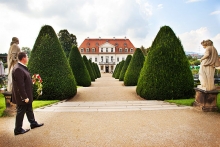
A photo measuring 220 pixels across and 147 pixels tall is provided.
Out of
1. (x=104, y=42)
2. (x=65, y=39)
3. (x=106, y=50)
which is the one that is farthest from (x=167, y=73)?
(x=104, y=42)

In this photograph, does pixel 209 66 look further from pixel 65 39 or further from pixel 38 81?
pixel 65 39

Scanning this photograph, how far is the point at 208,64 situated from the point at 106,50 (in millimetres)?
58620

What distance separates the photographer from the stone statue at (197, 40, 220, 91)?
604 cm

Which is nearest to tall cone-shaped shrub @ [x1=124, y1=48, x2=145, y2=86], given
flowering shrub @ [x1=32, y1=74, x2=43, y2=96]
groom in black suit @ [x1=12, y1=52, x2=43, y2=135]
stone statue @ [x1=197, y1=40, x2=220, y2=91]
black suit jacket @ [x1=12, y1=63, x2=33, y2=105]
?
stone statue @ [x1=197, y1=40, x2=220, y2=91]

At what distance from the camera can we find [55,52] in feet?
28.6

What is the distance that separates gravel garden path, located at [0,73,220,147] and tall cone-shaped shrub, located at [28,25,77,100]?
6.14ft

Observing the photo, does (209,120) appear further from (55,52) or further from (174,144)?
(55,52)

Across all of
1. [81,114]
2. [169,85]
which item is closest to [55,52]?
[81,114]

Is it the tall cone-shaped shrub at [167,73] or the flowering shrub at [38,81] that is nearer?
the flowering shrub at [38,81]

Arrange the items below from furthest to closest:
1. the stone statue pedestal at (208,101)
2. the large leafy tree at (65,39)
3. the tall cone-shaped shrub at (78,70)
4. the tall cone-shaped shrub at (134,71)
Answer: the large leafy tree at (65,39) → the tall cone-shaped shrub at (78,70) → the tall cone-shaped shrub at (134,71) → the stone statue pedestal at (208,101)

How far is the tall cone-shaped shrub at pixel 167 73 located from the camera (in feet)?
27.0

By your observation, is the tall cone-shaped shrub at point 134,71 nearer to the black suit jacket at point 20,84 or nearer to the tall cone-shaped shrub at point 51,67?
the tall cone-shaped shrub at point 51,67

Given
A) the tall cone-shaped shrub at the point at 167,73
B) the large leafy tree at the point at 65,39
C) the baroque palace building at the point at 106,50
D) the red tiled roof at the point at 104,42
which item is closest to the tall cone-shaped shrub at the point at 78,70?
the tall cone-shaped shrub at the point at 167,73

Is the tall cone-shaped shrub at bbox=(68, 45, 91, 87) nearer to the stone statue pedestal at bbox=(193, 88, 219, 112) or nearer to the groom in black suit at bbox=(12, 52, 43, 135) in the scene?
the stone statue pedestal at bbox=(193, 88, 219, 112)
